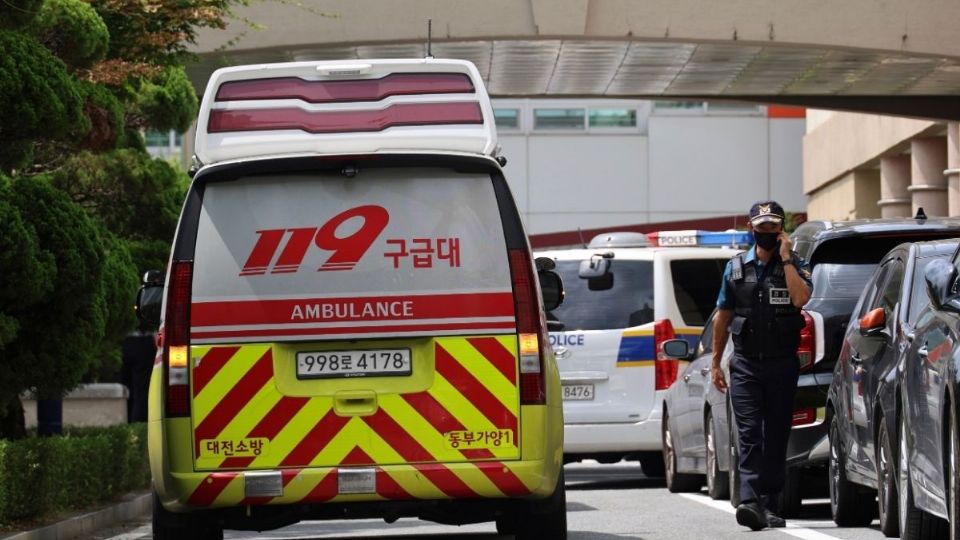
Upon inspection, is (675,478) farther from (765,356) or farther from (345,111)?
(345,111)

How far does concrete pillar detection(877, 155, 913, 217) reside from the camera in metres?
37.8

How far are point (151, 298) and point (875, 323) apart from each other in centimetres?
384

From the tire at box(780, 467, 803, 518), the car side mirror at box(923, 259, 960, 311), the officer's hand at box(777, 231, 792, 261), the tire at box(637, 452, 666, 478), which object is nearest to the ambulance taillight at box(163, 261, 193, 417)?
the car side mirror at box(923, 259, 960, 311)

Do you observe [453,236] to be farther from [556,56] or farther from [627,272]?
[556,56]

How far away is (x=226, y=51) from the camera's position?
25281 mm

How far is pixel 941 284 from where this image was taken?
9664mm

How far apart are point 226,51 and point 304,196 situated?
15.4 m

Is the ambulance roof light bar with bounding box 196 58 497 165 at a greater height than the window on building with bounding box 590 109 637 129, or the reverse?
the window on building with bounding box 590 109 637 129

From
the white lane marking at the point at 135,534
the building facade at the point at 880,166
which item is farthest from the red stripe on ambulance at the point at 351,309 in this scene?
the building facade at the point at 880,166

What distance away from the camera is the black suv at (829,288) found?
1382 cm

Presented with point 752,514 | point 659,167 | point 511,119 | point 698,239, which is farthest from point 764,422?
point 511,119

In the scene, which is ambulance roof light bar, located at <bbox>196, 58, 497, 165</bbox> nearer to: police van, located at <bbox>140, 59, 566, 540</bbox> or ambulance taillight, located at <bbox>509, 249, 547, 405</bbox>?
police van, located at <bbox>140, 59, 566, 540</bbox>

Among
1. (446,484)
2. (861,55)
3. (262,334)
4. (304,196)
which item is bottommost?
(446,484)

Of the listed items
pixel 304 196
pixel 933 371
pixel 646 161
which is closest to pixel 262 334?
pixel 304 196
